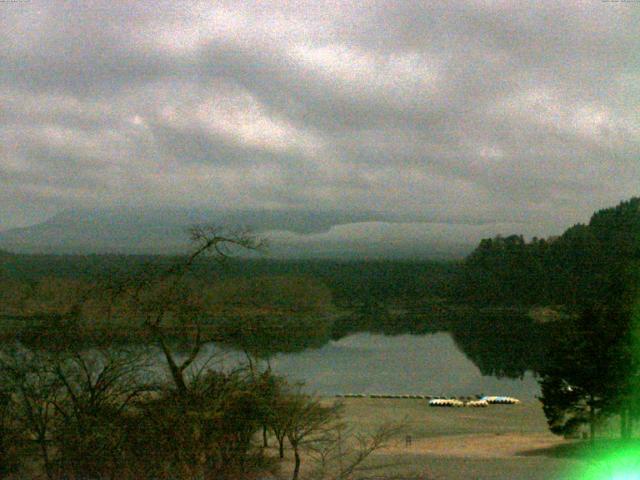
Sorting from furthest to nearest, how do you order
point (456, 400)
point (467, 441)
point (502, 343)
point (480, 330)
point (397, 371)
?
1. point (480, 330)
2. point (502, 343)
3. point (397, 371)
4. point (456, 400)
5. point (467, 441)

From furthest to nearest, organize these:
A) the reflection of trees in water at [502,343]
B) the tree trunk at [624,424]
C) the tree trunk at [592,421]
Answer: the reflection of trees in water at [502,343], the tree trunk at [592,421], the tree trunk at [624,424]

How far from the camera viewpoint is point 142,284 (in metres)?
4.59

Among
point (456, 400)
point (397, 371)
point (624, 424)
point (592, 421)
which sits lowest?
point (397, 371)

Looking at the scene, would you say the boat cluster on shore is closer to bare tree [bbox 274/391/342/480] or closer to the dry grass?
the dry grass

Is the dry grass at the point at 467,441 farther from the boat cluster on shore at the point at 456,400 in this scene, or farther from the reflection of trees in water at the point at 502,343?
the reflection of trees in water at the point at 502,343

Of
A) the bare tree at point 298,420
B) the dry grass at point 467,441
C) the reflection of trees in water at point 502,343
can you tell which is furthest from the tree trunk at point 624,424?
the reflection of trees in water at point 502,343

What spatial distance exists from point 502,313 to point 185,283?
2953 inches

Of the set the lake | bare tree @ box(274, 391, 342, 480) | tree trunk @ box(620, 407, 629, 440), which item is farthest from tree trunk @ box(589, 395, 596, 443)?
the lake

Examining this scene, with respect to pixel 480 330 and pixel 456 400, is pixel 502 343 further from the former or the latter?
pixel 456 400

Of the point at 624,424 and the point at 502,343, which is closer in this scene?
the point at 624,424

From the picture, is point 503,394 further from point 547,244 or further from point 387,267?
point 387,267

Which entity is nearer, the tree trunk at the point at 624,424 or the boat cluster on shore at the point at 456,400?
the tree trunk at the point at 624,424

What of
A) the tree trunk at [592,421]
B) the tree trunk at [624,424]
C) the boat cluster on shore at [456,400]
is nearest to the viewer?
the tree trunk at [624,424]

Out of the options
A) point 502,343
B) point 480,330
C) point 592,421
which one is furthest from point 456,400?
point 480,330
